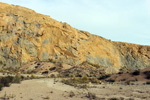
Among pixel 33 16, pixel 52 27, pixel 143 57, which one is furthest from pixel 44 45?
pixel 143 57

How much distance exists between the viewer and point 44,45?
5272 cm

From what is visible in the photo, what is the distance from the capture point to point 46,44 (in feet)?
175

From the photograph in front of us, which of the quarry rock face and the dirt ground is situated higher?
the quarry rock face

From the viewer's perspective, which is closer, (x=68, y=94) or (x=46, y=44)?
(x=68, y=94)

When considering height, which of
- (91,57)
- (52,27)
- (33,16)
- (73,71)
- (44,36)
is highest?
(33,16)

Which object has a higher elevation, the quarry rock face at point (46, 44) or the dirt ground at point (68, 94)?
the quarry rock face at point (46, 44)

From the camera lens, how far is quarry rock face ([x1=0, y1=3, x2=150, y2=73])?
4772cm

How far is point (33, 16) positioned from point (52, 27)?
7349 millimetres

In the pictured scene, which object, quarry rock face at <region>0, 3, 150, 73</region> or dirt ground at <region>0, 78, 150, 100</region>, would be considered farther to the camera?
quarry rock face at <region>0, 3, 150, 73</region>

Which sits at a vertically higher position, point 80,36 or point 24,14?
point 24,14

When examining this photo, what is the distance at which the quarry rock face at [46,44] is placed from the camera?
4772 cm

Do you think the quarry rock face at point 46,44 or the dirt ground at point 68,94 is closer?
the dirt ground at point 68,94

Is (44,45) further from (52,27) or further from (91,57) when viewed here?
(91,57)

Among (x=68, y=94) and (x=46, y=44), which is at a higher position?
(x=46, y=44)
